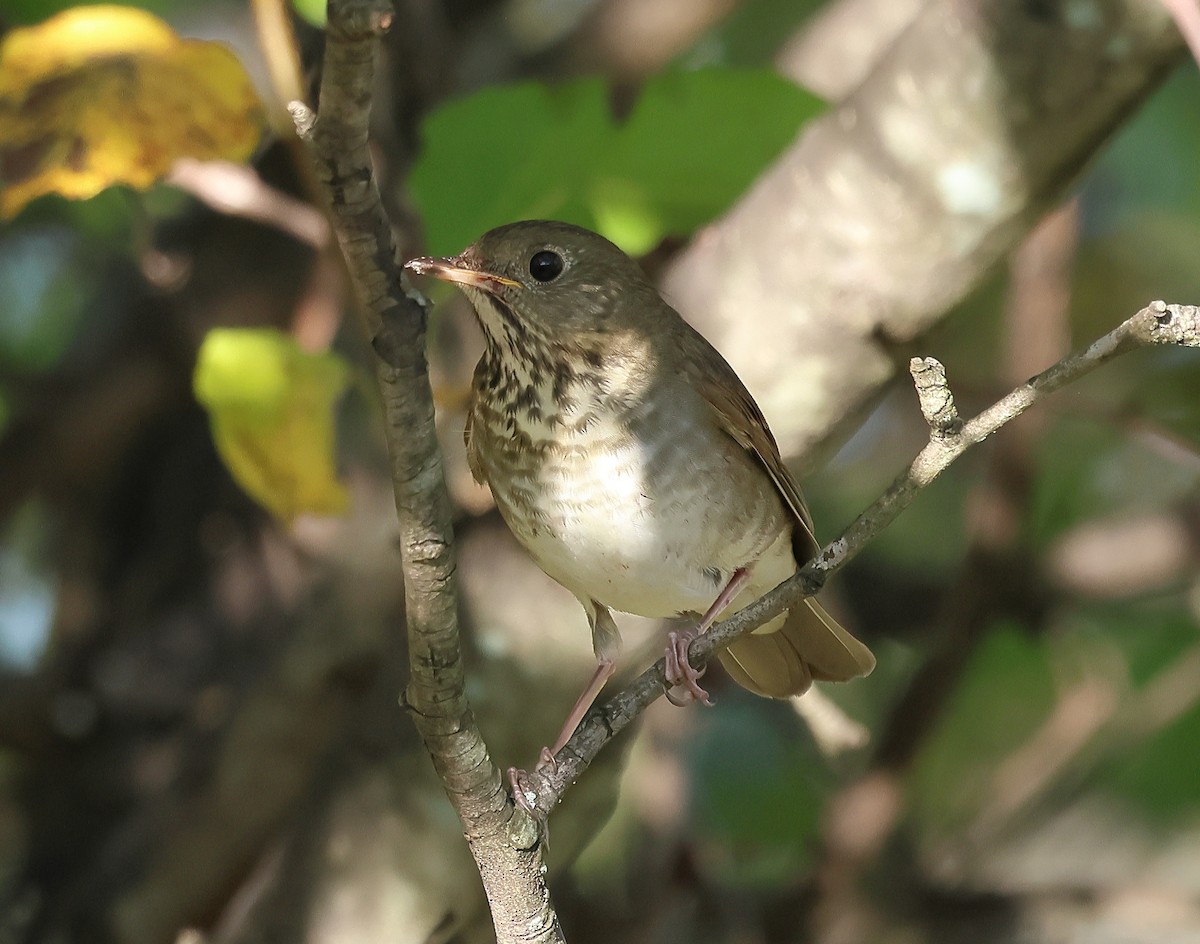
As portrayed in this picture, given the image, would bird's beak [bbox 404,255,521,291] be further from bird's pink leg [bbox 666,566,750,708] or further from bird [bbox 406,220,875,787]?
bird's pink leg [bbox 666,566,750,708]

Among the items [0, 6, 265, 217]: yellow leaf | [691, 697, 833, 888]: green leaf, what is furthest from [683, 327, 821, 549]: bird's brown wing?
[691, 697, 833, 888]: green leaf

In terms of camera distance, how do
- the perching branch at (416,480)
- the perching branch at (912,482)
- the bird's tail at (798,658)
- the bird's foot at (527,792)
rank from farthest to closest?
1. the bird's tail at (798,658)
2. the bird's foot at (527,792)
3. the perching branch at (912,482)
4. the perching branch at (416,480)

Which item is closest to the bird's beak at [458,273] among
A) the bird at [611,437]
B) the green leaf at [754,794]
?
the bird at [611,437]

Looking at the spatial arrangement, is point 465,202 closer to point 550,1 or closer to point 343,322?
point 343,322

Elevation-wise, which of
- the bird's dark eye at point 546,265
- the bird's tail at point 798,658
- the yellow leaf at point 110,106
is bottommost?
the bird's tail at point 798,658

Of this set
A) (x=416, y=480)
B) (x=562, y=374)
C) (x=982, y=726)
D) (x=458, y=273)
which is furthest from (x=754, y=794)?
(x=416, y=480)

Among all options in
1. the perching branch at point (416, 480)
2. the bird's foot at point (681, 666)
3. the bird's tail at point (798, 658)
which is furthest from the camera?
the bird's tail at point (798, 658)

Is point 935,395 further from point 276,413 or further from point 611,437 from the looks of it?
point 276,413

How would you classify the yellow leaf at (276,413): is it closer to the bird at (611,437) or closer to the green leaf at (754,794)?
the bird at (611,437)
